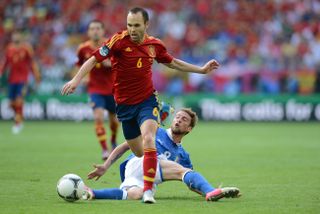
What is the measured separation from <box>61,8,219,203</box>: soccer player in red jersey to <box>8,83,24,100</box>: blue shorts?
41.9 ft

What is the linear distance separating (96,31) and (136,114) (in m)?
6.02

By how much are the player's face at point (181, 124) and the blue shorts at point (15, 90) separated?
42.0ft

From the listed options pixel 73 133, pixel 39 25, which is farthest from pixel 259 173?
pixel 39 25

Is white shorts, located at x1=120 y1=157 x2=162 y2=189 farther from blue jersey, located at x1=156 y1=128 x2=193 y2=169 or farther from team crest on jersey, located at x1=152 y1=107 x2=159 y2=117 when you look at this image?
team crest on jersey, located at x1=152 y1=107 x2=159 y2=117

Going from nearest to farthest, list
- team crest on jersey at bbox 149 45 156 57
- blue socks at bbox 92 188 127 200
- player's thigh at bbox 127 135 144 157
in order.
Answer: blue socks at bbox 92 188 127 200 → team crest on jersey at bbox 149 45 156 57 → player's thigh at bbox 127 135 144 157

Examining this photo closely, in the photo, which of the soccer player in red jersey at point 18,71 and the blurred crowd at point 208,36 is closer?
the soccer player in red jersey at point 18,71

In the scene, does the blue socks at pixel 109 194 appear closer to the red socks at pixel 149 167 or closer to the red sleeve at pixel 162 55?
the red socks at pixel 149 167

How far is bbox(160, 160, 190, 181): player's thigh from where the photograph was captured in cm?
867

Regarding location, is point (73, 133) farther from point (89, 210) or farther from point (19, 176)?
point (89, 210)

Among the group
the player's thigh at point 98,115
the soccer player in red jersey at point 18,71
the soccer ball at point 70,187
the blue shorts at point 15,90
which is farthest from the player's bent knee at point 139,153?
the blue shorts at point 15,90

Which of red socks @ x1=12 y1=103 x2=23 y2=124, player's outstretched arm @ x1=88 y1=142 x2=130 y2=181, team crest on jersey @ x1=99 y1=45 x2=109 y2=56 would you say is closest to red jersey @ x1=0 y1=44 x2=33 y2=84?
red socks @ x1=12 y1=103 x2=23 y2=124

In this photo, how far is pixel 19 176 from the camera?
11000 millimetres

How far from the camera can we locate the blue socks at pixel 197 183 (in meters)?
8.44

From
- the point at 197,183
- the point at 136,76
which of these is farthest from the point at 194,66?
the point at 197,183
